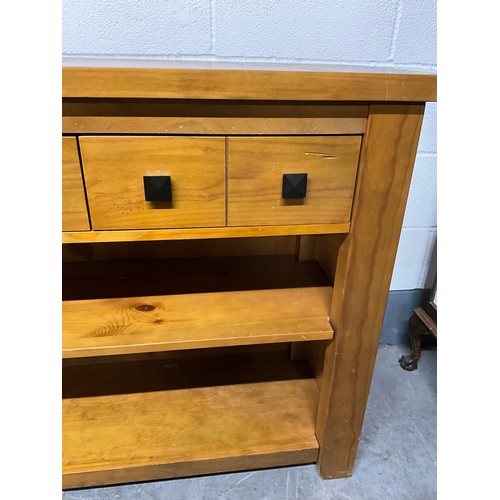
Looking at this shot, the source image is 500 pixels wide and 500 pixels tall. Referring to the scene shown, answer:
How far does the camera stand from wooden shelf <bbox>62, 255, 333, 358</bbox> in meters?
0.77

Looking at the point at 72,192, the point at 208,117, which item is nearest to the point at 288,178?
the point at 208,117

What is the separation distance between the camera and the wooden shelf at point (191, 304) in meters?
0.77

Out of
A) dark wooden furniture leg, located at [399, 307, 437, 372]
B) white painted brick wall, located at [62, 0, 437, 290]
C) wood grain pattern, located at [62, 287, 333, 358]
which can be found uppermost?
white painted brick wall, located at [62, 0, 437, 290]

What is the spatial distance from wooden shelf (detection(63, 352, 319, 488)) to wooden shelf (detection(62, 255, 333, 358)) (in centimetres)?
30

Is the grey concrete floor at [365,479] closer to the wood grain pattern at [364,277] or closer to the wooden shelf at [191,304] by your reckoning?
the wood grain pattern at [364,277]

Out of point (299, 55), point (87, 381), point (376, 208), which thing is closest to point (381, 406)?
point (376, 208)

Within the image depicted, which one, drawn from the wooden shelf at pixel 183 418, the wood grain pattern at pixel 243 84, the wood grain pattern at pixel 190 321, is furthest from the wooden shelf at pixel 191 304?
the wood grain pattern at pixel 243 84

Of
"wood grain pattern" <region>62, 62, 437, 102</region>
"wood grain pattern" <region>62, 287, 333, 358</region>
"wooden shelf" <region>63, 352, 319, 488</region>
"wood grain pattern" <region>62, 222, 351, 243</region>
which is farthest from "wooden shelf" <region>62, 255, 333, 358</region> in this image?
"wood grain pattern" <region>62, 62, 437, 102</region>

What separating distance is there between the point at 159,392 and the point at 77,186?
0.62m

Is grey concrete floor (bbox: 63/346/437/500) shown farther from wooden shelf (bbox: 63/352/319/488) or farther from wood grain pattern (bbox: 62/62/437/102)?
wood grain pattern (bbox: 62/62/437/102)

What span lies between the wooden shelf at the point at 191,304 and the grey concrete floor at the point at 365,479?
375 mm

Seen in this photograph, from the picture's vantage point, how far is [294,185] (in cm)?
66

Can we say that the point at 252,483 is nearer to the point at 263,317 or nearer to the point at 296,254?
the point at 263,317

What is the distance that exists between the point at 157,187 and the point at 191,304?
0.30 metres
